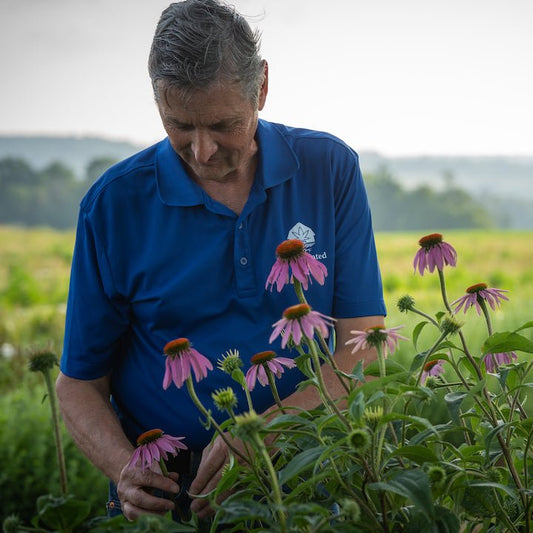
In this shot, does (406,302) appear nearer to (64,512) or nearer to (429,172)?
(64,512)

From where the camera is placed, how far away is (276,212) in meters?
1.29

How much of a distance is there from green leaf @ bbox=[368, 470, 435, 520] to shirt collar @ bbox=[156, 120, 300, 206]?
0.71 meters

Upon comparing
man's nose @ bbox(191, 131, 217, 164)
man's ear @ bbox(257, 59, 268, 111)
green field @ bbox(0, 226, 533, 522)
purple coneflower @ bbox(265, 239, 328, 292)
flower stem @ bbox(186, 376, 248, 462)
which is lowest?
green field @ bbox(0, 226, 533, 522)

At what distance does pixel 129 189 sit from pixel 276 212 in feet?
0.82

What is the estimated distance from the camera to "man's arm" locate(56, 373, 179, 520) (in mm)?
980

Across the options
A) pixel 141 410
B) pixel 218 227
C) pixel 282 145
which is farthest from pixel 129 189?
pixel 141 410

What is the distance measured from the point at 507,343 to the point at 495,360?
93 millimetres

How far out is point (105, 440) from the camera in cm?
119

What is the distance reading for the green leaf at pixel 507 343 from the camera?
81 cm

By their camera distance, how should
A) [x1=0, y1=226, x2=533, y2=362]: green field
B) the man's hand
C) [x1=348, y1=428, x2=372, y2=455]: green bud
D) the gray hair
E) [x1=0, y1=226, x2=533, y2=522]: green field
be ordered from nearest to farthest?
[x1=348, y1=428, x2=372, y2=455]: green bud < the man's hand < the gray hair < [x1=0, y1=226, x2=533, y2=522]: green field < [x1=0, y1=226, x2=533, y2=362]: green field

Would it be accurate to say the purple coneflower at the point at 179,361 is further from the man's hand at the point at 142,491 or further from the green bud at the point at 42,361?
the green bud at the point at 42,361

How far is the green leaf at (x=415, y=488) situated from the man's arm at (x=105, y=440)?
0.38m

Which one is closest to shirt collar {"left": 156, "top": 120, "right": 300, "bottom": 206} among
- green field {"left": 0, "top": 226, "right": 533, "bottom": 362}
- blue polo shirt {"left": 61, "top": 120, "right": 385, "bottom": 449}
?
blue polo shirt {"left": 61, "top": 120, "right": 385, "bottom": 449}

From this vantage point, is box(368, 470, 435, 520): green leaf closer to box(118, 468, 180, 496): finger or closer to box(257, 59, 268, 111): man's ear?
box(118, 468, 180, 496): finger
